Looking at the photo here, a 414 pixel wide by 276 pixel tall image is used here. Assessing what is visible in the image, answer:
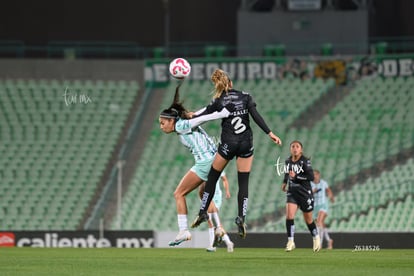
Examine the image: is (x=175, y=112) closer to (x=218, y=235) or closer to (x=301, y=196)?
(x=218, y=235)

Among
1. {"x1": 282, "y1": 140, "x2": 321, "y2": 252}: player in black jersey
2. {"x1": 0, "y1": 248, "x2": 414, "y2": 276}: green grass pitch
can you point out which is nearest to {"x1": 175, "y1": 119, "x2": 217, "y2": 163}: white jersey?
{"x1": 0, "y1": 248, "x2": 414, "y2": 276}: green grass pitch

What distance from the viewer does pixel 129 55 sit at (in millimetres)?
36469

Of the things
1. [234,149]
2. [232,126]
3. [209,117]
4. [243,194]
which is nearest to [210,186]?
[243,194]

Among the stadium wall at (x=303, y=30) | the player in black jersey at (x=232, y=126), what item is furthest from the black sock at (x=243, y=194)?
the stadium wall at (x=303, y=30)

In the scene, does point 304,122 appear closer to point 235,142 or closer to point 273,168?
point 273,168

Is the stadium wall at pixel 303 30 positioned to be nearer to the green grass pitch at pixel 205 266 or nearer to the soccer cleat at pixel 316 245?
the soccer cleat at pixel 316 245

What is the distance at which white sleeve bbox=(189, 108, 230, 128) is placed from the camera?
47.1ft

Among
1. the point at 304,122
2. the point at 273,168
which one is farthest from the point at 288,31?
the point at 273,168

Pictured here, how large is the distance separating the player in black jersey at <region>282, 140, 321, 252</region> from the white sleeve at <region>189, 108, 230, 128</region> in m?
3.64

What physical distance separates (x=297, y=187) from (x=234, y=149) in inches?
156

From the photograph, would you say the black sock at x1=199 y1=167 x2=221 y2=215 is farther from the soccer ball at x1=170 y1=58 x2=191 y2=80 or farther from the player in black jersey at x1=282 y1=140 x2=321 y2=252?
the player in black jersey at x1=282 y1=140 x2=321 y2=252

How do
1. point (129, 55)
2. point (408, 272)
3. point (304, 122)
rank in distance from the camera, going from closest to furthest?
point (408, 272) < point (304, 122) < point (129, 55)

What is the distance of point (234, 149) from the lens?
575 inches

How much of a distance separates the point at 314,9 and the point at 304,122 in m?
4.14
